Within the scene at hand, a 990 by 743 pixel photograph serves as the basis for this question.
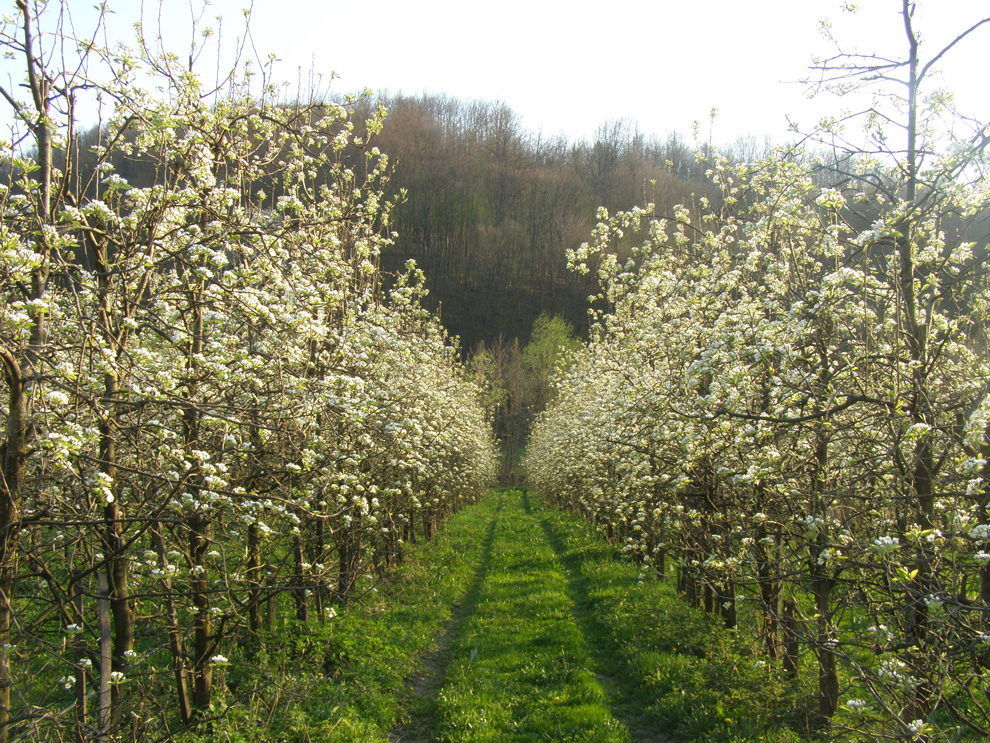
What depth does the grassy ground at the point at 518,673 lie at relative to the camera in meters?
6.59

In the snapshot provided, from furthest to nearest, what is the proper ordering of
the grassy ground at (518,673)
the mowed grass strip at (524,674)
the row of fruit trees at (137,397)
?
1. the mowed grass strip at (524,674)
2. the grassy ground at (518,673)
3. the row of fruit trees at (137,397)

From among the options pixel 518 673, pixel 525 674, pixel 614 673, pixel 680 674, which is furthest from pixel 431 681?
pixel 680 674

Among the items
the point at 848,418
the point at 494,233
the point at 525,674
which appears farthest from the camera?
the point at 494,233

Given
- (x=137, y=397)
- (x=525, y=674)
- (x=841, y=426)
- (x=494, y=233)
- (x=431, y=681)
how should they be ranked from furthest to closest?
1. (x=494, y=233)
2. (x=431, y=681)
3. (x=525, y=674)
4. (x=841, y=426)
5. (x=137, y=397)

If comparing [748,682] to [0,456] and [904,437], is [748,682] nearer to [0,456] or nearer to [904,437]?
[904,437]

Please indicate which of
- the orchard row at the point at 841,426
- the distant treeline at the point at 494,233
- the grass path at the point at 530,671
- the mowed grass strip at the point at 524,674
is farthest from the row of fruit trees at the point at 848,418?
the distant treeline at the point at 494,233

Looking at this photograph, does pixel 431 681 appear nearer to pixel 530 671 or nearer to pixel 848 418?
pixel 530 671

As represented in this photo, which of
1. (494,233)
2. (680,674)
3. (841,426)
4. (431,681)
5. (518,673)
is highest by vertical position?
(494,233)

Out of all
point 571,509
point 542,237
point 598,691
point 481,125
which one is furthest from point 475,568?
point 481,125

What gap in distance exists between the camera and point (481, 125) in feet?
268

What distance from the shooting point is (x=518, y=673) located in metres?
8.45

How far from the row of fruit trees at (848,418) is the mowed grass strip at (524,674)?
211 centimetres

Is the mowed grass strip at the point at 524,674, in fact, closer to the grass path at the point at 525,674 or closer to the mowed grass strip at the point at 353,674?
the grass path at the point at 525,674

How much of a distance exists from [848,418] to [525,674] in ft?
17.2
